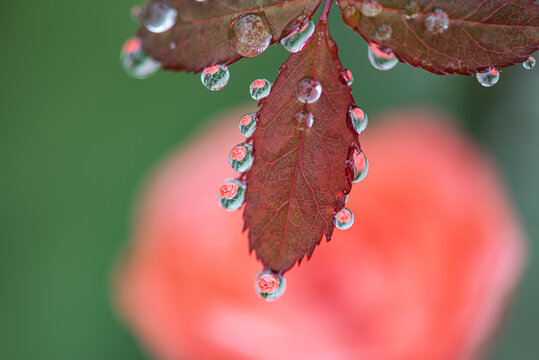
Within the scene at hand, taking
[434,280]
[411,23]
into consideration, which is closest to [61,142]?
[434,280]

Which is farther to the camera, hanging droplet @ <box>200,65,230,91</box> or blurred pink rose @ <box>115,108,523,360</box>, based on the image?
blurred pink rose @ <box>115,108,523,360</box>

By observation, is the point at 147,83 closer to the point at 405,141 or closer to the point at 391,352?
the point at 405,141

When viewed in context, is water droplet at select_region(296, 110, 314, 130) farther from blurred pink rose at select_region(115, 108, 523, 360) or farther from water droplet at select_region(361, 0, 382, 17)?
blurred pink rose at select_region(115, 108, 523, 360)

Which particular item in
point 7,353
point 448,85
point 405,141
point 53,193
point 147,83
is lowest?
point 7,353

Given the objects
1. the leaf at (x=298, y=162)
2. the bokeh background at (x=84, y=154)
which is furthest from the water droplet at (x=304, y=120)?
the bokeh background at (x=84, y=154)

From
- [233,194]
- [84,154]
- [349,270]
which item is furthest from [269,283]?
[84,154]

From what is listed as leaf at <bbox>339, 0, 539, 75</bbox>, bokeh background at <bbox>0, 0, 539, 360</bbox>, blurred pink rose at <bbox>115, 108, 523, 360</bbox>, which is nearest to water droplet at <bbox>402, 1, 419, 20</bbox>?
leaf at <bbox>339, 0, 539, 75</bbox>

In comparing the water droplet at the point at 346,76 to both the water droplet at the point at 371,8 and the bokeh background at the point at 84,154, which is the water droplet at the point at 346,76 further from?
the bokeh background at the point at 84,154
